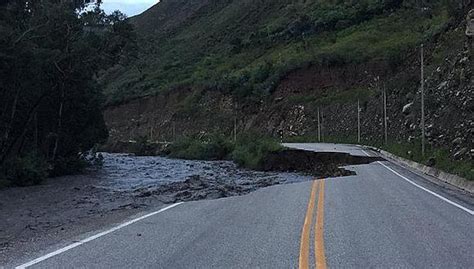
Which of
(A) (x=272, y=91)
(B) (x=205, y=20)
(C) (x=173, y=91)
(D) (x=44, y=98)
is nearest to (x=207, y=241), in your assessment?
(D) (x=44, y=98)

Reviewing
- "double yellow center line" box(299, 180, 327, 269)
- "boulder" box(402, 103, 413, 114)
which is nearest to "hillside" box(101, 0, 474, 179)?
"boulder" box(402, 103, 413, 114)

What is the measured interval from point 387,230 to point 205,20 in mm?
139199

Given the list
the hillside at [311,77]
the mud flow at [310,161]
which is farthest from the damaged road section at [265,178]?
the hillside at [311,77]

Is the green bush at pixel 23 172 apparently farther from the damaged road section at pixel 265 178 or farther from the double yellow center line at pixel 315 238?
the double yellow center line at pixel 315 238

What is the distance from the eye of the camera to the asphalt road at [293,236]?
814 cm

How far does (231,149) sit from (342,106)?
19006 millimetres

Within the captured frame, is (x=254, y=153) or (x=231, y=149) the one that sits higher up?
(x=231, y=149)

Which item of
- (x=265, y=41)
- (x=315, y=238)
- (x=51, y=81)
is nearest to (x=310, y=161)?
(x=51, y=81)

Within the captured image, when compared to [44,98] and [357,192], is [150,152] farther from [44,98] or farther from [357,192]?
[357,192]

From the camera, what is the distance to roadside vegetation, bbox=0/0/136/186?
28.8 meters

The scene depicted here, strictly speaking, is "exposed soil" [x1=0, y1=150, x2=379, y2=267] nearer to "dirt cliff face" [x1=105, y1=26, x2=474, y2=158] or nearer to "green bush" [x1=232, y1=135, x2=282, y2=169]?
"green bush" [x1=232, y1=135, x2=282, y2=169]

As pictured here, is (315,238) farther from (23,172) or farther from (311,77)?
(311,77)

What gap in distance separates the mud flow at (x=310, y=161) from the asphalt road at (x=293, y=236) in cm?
1495

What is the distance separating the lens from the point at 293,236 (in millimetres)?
10000
